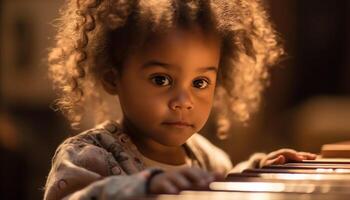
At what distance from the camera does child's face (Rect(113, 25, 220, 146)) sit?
60.8 inches

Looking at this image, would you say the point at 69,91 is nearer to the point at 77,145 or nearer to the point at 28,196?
the point at 77,145

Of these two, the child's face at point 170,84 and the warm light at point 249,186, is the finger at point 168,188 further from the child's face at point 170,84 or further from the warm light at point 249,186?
the child's face at point 170,84

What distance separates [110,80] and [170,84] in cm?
19

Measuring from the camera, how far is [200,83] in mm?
1596

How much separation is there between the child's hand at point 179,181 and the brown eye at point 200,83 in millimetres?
496

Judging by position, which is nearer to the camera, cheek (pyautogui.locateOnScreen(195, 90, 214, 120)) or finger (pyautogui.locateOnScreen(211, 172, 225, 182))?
finger (pyautogui.locateOnScreen(211, 172, 225, 182))

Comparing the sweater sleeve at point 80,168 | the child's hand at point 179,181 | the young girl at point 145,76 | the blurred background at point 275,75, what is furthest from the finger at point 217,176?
the blurred background at point 275,75

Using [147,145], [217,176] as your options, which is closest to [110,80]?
[147,145]

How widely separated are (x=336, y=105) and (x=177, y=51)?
331cm

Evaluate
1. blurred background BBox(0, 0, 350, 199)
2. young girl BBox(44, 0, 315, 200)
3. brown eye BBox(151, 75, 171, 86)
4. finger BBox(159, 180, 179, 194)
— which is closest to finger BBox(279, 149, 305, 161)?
young girl BBox(44, 0, 315, 200)

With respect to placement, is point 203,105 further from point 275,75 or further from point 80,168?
point 275,75

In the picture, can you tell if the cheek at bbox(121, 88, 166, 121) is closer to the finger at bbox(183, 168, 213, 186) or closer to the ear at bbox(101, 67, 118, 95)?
the ear at bbox(101, 67, 118, 95)

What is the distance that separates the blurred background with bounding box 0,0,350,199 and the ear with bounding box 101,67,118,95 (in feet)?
9.50

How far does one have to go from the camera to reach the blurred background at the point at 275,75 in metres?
4.64
